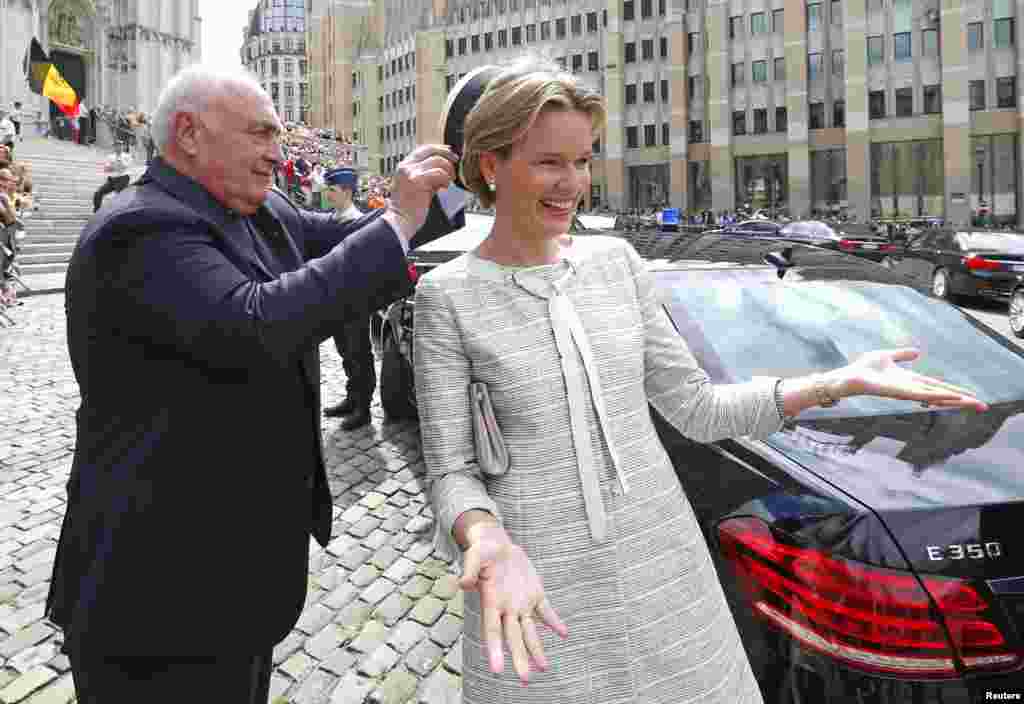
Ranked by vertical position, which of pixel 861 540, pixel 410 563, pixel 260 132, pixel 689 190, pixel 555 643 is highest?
pixel 689 190

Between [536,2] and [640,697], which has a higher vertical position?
[536,2]

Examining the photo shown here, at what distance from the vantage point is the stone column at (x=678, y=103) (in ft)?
198

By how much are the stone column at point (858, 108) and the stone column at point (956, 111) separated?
14.1 ft

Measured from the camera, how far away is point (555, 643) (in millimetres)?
1648

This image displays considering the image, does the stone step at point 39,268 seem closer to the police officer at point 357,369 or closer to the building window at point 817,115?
the police officer at point 357,369

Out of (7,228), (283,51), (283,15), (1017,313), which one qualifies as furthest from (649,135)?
(283,15)

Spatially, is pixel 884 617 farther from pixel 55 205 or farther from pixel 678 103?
pixel 678 103

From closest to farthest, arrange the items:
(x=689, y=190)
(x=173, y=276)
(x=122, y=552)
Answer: (x=173, y=276) < (x=122, y=552) < (x=689, y=190)

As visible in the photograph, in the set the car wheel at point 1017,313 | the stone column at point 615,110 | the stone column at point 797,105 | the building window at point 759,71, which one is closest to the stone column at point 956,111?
the stone column at point 797,105

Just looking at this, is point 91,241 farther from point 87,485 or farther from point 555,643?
point 555,643

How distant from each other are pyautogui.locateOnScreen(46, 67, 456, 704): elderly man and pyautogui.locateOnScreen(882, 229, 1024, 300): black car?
13702mm

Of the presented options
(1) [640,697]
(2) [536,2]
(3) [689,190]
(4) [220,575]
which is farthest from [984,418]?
(2) [536,2]

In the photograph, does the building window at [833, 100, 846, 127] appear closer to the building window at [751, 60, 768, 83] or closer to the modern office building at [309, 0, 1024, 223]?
the modern office building at [309, 0, 1024, 223]

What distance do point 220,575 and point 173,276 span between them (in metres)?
0.60
